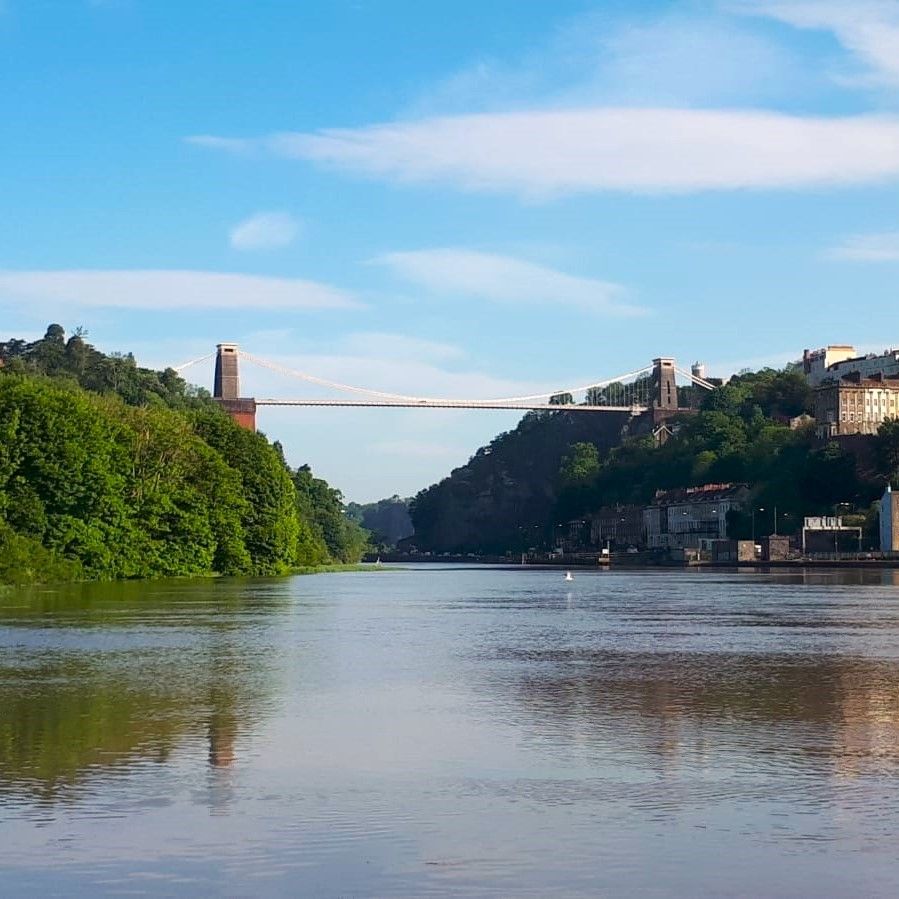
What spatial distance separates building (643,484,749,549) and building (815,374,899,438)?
47.1 ft

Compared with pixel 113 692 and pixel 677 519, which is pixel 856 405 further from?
pixel 113 692

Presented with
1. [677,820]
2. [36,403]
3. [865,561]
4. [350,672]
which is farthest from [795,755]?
[865,561]

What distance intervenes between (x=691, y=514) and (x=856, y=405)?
922 inches

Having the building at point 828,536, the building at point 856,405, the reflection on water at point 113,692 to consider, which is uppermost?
the building at point 856,405

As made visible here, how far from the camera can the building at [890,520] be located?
445 ft

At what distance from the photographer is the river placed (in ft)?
32.8

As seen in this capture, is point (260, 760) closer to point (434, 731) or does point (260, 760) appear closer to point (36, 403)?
point (434, 731)

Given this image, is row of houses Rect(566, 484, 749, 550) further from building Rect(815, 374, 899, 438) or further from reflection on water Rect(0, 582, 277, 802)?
reflection on water Rect(0, 582, 277, 802)

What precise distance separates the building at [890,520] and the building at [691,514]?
2780 centimetres

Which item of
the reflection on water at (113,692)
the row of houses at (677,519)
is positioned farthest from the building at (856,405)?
the reflection on water at (113,692)

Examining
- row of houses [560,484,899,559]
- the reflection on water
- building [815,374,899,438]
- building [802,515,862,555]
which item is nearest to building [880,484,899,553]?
row of houses [560,484,899,559]

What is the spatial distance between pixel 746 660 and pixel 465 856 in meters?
16.5

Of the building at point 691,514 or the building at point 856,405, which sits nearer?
the building at point 691,514

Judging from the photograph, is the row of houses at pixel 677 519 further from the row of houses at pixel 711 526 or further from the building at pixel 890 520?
the building at pixel 890 520
